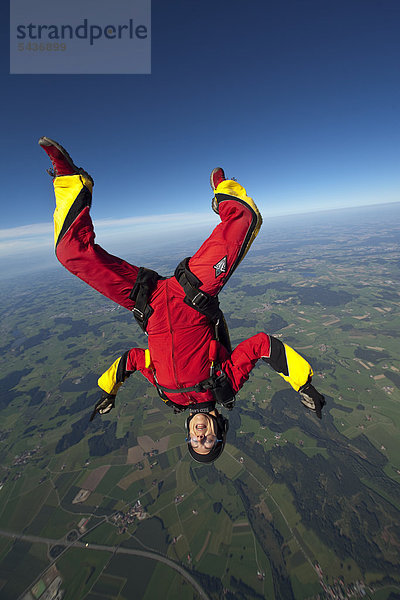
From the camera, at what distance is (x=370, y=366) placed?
132 ft

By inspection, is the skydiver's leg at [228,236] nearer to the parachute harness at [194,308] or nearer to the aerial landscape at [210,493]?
the parachute harness at [194,308]

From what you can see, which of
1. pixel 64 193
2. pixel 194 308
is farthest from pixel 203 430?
pixel 64 193

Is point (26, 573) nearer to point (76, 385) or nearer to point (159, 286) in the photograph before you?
point (76, 385)

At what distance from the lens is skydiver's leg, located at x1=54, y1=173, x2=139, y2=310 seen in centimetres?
193

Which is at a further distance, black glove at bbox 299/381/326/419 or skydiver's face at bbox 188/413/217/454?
skydiver's face at bbox 188/413/217/454

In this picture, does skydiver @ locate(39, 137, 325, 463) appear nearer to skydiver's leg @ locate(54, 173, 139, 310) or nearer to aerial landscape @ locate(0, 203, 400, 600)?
skydiver's leg @ locate(54, 173, 139, 310)

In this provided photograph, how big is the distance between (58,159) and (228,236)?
5.45 ft

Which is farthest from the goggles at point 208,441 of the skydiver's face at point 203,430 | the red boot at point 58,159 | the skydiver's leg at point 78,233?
the red boot at point 58,159

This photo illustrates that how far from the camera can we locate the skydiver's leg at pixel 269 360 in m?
2.89

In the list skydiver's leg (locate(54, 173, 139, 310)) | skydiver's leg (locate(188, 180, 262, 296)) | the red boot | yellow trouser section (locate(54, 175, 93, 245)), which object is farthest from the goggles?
the red boot

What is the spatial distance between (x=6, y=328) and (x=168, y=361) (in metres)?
109

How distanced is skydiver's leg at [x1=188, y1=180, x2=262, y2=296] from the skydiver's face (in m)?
2.23

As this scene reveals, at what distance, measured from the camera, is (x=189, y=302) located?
219cm

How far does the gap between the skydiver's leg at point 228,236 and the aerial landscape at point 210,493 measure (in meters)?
28.0
